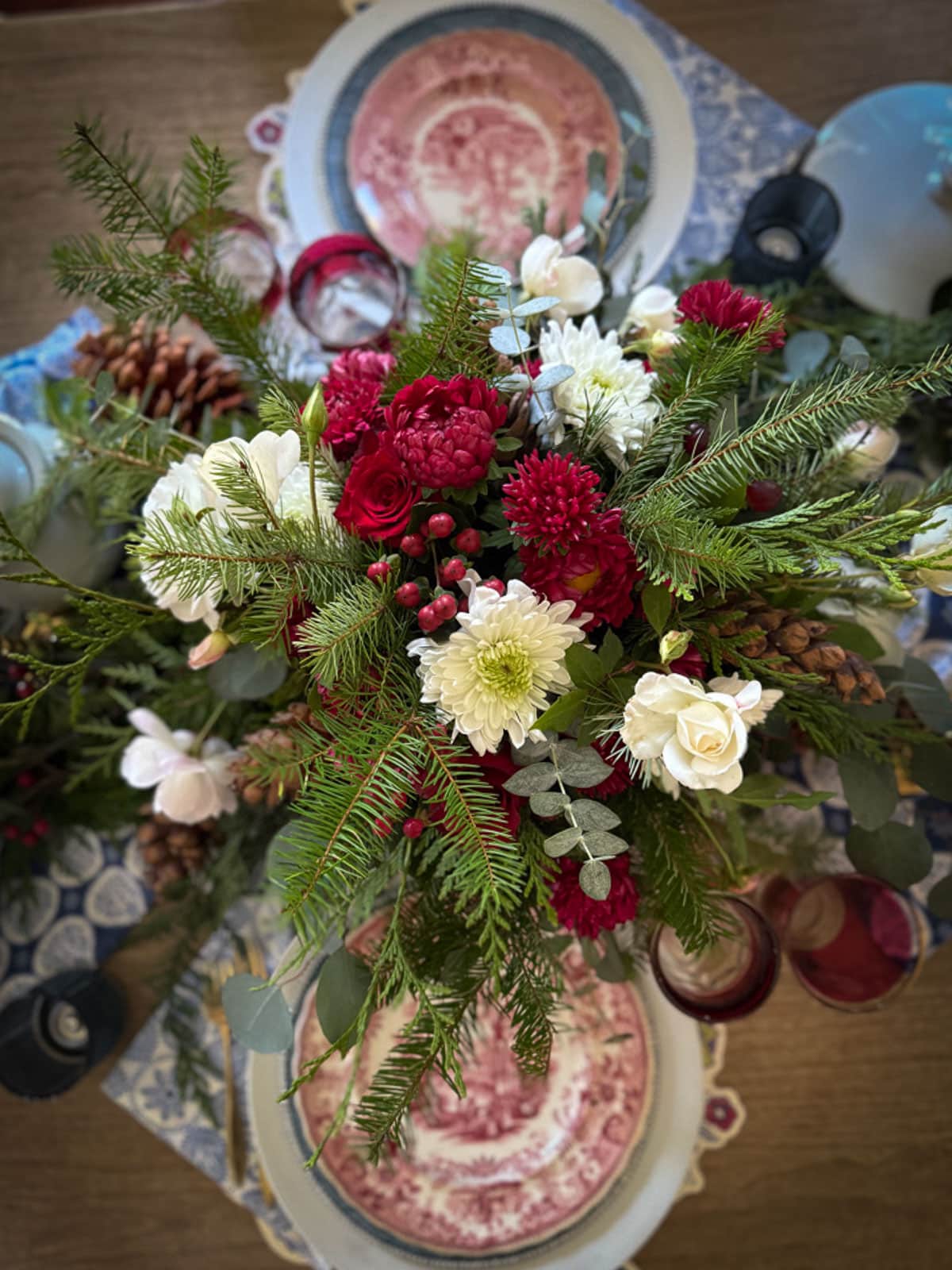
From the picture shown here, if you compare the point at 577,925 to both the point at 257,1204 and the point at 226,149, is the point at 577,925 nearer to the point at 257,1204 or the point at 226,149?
the point at 257,1204

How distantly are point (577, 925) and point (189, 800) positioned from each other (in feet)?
0.92

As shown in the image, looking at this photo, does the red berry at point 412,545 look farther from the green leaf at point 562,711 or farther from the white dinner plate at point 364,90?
the white dinner plate at point 364,90

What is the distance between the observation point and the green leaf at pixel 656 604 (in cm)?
43

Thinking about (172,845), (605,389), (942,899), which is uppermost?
(605,389)

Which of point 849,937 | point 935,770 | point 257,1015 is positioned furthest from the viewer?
point 849,937

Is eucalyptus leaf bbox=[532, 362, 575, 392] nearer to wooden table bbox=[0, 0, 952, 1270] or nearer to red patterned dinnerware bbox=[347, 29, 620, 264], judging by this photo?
red patterned dinnerware bbox=[347, 29, 620, 264]

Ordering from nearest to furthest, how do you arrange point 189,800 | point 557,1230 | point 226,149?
point 189,800 < point 557,1230 < point 226,149

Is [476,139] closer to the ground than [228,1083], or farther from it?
farther from it

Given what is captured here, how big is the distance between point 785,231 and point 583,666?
0.57 metres

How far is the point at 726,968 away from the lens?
628 mm

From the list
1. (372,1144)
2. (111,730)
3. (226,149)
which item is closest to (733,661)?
(372,1144)

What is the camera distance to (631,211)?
0.64 meters

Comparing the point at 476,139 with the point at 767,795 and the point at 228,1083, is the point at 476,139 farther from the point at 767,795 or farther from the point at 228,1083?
the point at 228,1083

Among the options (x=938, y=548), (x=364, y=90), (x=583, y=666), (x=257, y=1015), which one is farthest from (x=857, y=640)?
(x=364, y=90)
